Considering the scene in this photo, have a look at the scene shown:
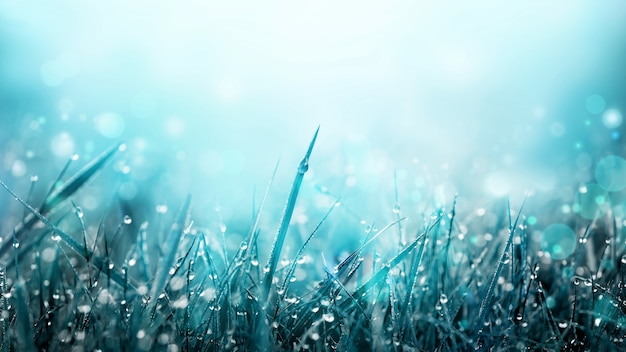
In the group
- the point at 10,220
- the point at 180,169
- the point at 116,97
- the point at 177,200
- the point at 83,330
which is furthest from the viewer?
the point at 116,97

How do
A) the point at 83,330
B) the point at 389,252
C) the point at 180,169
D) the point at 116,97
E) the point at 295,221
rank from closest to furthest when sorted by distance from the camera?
the point at 83,330
the point at 389,252
the point at 295,221
the point at 180,169
the point at 116,97

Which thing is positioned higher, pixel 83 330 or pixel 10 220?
pixel 83 330

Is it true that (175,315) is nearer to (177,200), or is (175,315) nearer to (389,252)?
(389,252)

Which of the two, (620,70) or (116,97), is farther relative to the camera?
(620,70)

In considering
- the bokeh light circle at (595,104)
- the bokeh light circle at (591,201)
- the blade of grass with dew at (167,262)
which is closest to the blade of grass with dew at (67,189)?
the blade of grass with dew at (167,262)

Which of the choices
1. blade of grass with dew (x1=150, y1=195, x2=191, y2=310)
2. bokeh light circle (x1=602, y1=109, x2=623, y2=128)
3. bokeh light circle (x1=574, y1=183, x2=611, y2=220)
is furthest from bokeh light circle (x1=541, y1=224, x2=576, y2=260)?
bokeh light circle (x1=602, y1=109, x2=623, y2=128)

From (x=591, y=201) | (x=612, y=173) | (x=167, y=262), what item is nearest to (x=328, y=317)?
(x=167, y=262)

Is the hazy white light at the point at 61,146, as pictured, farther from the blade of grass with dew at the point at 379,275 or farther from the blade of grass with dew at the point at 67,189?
the blade of grass with dew at the point at 379,275

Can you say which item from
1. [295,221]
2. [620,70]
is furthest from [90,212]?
[620,70]
